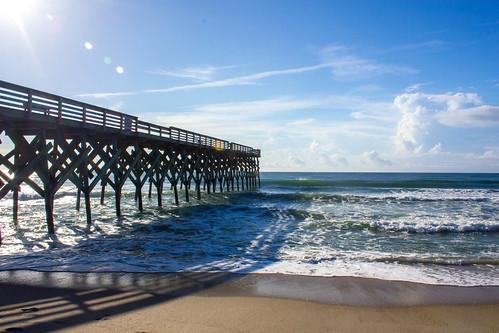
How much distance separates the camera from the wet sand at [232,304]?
466 centimetres

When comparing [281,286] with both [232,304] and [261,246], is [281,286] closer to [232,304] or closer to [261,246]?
[232,304]

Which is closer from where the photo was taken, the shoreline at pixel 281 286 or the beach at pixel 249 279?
the beach at pixel 249 279

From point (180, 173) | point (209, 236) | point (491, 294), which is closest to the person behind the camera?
point (491, 294)

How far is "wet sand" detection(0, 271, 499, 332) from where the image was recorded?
4664 mm

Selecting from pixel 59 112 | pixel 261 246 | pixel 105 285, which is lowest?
pixel 261 246

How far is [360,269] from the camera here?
7707 mm

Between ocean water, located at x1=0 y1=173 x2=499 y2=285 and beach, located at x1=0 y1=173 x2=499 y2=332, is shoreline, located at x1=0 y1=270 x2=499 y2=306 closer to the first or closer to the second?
beach, located at x1=0 y1=173 x2=499 y2=332

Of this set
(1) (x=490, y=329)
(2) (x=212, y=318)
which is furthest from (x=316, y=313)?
(1) (x=490, y=329)

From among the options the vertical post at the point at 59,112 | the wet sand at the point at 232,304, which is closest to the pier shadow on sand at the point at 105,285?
the wet sand at the point at 232,304

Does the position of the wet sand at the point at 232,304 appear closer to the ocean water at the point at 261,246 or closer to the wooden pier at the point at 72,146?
the ocean water at the point at 261,246

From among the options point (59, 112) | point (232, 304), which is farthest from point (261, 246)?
point (59, 112)

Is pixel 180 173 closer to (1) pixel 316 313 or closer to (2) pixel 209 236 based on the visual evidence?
(2) pixel 209 236

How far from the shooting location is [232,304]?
5480 mm

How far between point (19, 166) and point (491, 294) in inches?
450
